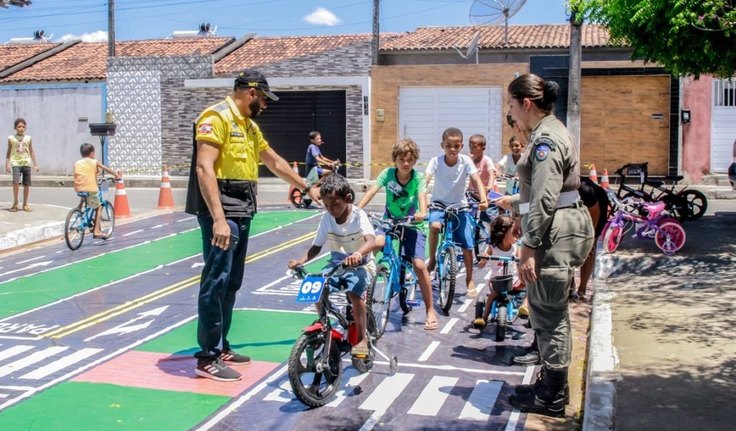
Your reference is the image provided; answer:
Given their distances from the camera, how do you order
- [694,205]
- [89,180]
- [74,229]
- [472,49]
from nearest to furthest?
[74,229] → [89,180] → [694,205] → [472,49]

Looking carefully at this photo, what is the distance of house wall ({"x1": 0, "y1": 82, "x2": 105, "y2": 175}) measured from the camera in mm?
33344

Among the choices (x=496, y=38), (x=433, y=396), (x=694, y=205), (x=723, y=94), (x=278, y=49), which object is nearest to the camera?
(x=433, y=396)

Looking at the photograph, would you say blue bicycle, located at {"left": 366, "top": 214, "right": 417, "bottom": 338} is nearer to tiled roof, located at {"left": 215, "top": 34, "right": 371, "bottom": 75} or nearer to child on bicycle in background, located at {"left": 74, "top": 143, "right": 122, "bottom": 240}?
child on bicycle in background, located at {"left": 74, "top": 143, "right": 122, "bottom": 240}

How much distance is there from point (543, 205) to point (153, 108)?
2888cm

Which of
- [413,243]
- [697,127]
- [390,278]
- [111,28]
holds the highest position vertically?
[111,28]

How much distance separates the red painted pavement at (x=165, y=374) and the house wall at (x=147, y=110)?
83.4ft

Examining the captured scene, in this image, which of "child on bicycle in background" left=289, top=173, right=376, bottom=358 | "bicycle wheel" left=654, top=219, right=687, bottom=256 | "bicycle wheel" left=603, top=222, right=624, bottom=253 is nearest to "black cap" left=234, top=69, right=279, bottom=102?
"child on bicycle in background" left=289, top=173, right=376, bottom=358

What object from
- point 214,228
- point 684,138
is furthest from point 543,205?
point 684,138

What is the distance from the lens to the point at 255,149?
726 cm

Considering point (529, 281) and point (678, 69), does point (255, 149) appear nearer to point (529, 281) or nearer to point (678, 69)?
point (529, 281)

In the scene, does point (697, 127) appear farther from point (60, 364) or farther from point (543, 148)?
point (60, 364)

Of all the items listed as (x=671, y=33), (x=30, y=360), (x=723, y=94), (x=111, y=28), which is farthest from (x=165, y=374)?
(x=111, y=28)

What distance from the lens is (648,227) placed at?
12461 mm

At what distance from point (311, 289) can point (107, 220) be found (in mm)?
9765
